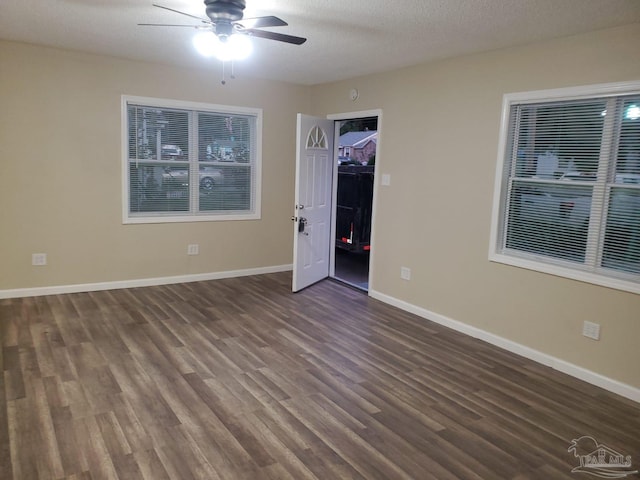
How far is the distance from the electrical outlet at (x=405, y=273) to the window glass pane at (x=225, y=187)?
2274 millimetres

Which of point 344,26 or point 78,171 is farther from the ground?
point 344,26

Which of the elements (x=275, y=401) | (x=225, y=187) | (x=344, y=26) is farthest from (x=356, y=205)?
(x=275, y=401)

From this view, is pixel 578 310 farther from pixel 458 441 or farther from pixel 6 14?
pixel 6 14

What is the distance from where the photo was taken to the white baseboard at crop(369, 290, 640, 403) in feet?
10.7

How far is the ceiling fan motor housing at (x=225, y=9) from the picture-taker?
288 centimetres

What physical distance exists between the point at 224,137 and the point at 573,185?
3949 mm

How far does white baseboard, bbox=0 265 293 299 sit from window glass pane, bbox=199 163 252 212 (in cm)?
83

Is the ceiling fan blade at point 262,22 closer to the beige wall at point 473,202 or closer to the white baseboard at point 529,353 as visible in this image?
the beige wall at point 473,202

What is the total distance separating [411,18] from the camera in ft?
10.5

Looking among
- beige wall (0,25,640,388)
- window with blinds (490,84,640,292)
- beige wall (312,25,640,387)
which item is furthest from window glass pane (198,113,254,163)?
window with blinds (490,84,640,292)

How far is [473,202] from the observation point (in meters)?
4.17

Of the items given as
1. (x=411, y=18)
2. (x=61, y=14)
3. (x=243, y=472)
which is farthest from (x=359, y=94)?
(x=243, y=472)

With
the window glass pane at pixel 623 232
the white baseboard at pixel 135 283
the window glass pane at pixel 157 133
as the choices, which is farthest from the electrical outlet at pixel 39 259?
the window glass pane at pixel 623 232

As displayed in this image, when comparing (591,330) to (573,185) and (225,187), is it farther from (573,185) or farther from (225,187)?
(225,187)
